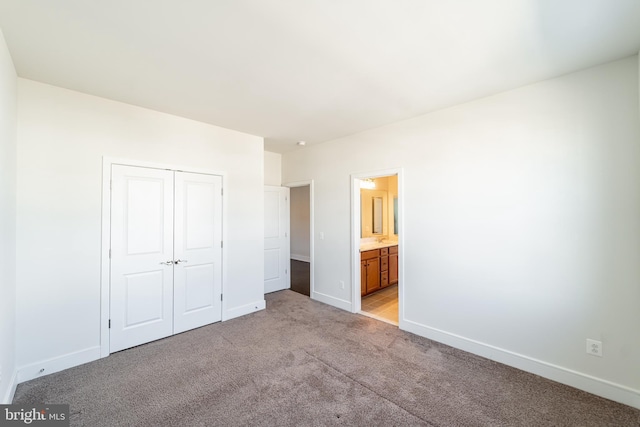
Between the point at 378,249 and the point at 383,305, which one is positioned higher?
the point at 378,249

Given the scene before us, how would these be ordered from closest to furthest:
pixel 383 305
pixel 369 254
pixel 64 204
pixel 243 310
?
pixel 64 204 → pixel 243 310 → pixel 383 305 → pixel 369 254

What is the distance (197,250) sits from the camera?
3.42 metres

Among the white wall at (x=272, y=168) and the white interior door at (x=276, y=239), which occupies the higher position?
the white wall at (x=272, y=168)

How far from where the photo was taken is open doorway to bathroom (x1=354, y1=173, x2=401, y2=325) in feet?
13.2

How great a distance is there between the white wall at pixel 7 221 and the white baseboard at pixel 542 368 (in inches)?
151

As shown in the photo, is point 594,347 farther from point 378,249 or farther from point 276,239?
point 276,239

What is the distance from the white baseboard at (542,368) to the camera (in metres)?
2.05

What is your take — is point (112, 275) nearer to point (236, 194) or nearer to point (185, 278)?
point (185, 278)

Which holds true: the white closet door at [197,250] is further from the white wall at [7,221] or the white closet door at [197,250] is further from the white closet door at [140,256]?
the white wall at [7,221]

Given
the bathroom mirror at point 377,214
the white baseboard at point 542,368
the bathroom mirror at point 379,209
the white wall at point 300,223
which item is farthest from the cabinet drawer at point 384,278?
the white wall at point 300,223

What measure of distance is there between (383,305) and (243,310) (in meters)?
2.22

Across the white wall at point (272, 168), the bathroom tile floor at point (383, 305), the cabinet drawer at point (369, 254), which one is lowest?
the bathroom tile floor at point (383, 305)

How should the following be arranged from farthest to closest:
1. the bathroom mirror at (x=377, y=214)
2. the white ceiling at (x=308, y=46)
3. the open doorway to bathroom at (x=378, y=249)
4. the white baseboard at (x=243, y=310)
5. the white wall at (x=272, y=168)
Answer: the bathroom mirror at (x=377, y=214)
the white wall at (x=272, y=168)
the open doorway to bathroom at (x=378, y=249)
the white baseboard at (x=243, y=310)
the white ceiling at (x=308, y=46)

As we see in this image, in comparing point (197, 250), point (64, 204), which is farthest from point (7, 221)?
point (197, 250)
